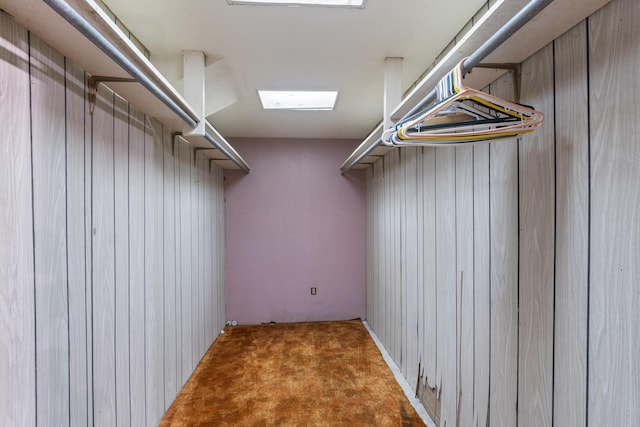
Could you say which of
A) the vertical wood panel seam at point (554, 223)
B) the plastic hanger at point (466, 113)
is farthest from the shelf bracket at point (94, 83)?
the vertical wood panel seam at point (554, 223)

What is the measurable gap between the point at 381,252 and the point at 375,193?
0.77m

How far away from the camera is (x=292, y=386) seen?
2.68 metres

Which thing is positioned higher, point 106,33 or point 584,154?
point 106,33

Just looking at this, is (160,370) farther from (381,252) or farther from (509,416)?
(381,252)

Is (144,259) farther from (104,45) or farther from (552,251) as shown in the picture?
(552,251)

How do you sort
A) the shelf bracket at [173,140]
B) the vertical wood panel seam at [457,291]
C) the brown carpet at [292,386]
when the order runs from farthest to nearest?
the shelf bracket at [173,140]
the brown carpet at [292,386]
the vertical wood panel seam at [457,291]

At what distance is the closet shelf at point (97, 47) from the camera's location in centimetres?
98

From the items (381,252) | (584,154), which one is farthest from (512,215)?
(381,252)

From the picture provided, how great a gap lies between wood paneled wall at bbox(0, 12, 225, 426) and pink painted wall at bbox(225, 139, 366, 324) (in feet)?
6.28

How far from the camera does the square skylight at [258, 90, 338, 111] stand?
2880mm

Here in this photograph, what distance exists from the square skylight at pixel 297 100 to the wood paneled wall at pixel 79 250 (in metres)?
0.99

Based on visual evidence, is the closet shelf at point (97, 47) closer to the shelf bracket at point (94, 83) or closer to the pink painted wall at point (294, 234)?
the shelf bracket at point (94, 83)

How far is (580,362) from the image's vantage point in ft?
3.32

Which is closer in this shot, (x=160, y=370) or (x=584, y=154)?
(x=584, y=154)
